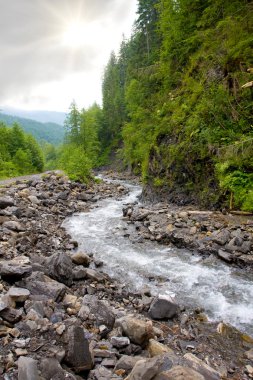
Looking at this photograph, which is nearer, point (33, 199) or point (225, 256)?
point (225, 256)

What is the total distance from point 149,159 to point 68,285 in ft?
45.4

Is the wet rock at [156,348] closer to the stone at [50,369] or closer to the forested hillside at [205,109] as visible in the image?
the stone at [50,369]

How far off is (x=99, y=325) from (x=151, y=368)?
187 cm

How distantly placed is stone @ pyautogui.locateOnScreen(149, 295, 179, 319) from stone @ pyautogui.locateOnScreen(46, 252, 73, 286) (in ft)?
7.41

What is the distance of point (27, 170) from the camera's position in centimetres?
4462

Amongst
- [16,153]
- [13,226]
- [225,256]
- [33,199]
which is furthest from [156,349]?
[16,153]

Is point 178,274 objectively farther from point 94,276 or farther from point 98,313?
point 98,313

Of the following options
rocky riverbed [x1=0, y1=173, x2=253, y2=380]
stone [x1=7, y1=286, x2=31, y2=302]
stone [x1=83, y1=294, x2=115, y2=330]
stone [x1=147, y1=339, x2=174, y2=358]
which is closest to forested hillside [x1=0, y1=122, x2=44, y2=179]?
rocky riverbed [x1=0, y1=173, x2=253, y2=380]

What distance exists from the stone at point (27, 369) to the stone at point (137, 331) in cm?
189

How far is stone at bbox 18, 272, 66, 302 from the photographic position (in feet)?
18.4

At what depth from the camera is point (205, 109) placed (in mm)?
13922

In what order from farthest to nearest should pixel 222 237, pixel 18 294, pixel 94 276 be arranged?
pixel 222 237
pixel 94 276
pixel 18 294

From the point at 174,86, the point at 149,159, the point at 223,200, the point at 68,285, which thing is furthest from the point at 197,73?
the point at 68,285

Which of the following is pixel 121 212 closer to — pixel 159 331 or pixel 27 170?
pixel 159 331
